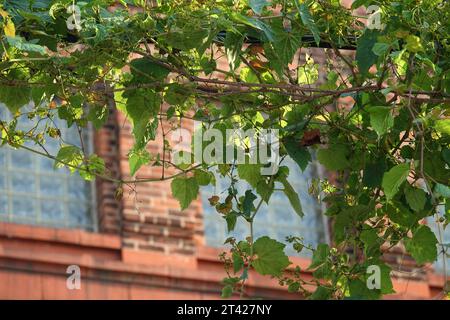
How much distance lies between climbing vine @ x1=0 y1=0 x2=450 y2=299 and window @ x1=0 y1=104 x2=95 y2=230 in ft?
22.1

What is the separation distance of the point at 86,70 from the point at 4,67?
1.19 ft

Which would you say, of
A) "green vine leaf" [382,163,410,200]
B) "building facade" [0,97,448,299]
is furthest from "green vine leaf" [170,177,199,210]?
"building facade" [0,97,448,299]

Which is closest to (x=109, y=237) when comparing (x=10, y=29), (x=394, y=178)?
(x=394, y=178)

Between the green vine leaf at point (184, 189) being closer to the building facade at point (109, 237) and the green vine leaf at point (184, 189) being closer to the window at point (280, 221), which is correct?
the building facade at point (109, 237)

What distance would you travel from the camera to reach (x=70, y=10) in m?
5.61

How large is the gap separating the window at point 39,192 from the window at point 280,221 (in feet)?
3.83

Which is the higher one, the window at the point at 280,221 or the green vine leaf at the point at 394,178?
the window at the point at 280,221

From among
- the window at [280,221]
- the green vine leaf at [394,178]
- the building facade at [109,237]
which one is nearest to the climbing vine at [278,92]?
the green vine leaf at [394,178]

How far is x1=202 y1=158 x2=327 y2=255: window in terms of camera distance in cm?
1392

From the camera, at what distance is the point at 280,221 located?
14.1 meters

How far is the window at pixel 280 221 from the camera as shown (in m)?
13.9

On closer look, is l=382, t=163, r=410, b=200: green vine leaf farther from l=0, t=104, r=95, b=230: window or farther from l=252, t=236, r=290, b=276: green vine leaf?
l=0, t=104, r=95, b=230: window
